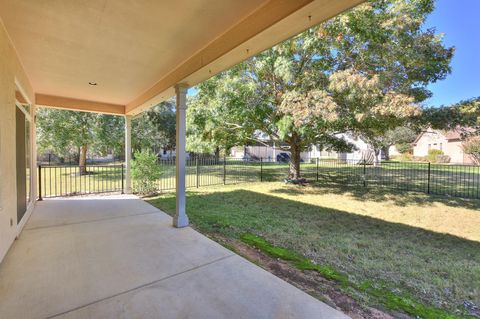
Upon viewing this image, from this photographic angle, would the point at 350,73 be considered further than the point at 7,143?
Yes

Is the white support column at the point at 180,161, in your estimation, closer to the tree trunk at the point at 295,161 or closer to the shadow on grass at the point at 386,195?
the shadow on grass at the point at 386,195

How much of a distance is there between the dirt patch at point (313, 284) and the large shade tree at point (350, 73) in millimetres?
4147

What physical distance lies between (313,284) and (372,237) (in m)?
2.24

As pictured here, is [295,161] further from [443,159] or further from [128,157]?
[443,159]

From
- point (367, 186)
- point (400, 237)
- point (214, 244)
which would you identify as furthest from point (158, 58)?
point (367, 186)

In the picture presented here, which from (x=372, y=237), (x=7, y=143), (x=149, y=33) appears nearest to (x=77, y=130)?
(x=7, y=143)

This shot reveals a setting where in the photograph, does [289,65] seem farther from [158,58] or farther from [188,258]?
[188,258]

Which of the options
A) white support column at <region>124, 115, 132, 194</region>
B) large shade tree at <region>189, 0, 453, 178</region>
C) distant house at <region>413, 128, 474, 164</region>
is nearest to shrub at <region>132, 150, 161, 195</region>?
white support column at <region>124, 115, 132, 194</region>

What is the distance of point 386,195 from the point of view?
7730mm

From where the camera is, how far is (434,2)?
5.78 meters

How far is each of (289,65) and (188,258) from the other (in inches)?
228

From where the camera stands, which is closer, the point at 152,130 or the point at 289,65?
the point at 289,65

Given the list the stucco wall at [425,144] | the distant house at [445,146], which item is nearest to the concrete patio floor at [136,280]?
the distant house at [445,146]

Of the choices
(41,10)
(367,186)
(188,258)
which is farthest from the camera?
(367,186)
